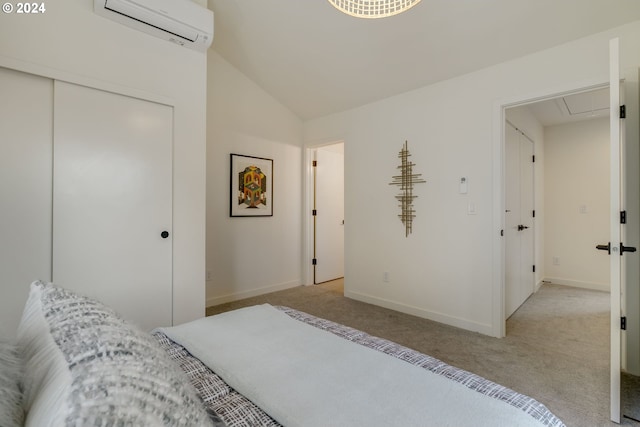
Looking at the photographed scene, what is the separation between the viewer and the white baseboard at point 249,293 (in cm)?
357

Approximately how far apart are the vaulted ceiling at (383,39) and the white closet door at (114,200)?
4.53 feet

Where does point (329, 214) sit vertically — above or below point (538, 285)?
above

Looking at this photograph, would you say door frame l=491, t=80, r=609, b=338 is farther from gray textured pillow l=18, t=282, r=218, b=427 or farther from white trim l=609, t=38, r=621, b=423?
gray textured pillow l=18, t=282, r=218, b=427

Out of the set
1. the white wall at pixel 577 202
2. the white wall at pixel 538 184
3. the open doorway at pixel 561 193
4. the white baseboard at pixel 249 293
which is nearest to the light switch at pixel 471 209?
the open doorway at pixel 561 193

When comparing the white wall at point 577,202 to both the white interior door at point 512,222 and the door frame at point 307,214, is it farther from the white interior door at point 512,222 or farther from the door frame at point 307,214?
the door frame at point 307,214

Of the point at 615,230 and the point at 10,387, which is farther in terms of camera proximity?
the point at 615,230

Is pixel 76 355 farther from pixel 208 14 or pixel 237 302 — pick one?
pixel 237 302

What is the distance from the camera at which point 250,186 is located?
388 cm

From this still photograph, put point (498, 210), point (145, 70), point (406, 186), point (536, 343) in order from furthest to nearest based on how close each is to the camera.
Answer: point (406, 186) < point (498, 210) < point (536, 343) < point (145, 70)

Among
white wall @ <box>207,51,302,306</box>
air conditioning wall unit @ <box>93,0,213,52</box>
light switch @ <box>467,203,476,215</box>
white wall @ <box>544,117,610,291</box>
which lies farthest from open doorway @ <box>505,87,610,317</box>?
air conditioning wall unit @ <box>93,0,213,52</box>

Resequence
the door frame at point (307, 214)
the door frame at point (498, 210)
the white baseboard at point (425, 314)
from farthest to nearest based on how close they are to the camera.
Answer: the door frame at point (307, 214) → the white baseboard at point (425, 314) → the door frame at point (498, 210)

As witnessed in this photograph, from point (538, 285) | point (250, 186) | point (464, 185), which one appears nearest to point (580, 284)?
point (538, 285)

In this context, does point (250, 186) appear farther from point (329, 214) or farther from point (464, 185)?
point (464, 185)

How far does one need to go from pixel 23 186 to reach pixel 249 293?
253 centimetres
